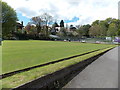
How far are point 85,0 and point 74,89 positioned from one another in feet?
26.3

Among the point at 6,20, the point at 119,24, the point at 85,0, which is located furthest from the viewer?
the point at 119,24

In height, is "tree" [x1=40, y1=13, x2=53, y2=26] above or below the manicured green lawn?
above

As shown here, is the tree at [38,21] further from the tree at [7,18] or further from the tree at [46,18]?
the tree at [7,18]

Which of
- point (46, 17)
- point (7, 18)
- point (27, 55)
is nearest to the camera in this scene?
point (27, 55)

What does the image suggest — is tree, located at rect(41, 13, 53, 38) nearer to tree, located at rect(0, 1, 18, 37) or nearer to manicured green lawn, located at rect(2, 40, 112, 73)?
tree, located at rect(0, 1, 18, 37)

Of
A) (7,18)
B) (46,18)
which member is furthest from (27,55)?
(46,18)

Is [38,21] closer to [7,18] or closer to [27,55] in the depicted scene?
[7,18]

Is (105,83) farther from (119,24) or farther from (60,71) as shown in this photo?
(119,24)

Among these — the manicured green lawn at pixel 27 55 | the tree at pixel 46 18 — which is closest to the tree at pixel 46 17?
the tree at pixel 46 18

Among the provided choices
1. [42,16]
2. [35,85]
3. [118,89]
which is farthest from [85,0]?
[42,16]

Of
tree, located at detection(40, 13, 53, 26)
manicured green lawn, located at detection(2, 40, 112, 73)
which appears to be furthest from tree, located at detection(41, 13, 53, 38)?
manicured green lawn, located at detection(2, 40, 112, 73)

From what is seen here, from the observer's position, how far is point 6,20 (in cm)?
2772

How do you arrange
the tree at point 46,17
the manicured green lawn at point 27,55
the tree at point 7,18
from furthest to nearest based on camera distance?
the tree at point 46,17 < the tree at point 7,18 < the manicured green lawn at point 27,55

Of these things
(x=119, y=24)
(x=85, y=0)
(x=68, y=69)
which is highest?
(x=119, y=24)
